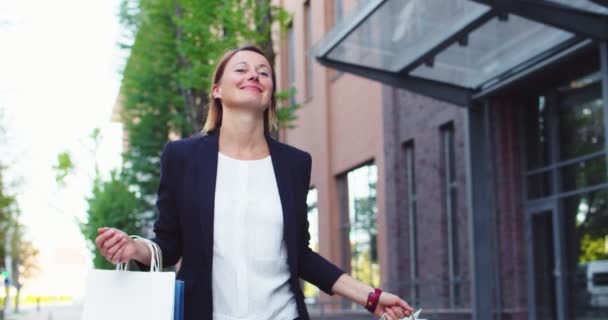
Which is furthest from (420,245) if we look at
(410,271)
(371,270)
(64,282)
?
(64,282)

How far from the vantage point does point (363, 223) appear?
24.8 metres

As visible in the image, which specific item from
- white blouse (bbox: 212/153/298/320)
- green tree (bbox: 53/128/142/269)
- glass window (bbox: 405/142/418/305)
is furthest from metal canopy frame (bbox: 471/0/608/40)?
green tree (bbox: 53/128/142/269)

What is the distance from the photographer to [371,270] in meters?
24.1

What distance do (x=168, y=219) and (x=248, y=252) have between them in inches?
10.8

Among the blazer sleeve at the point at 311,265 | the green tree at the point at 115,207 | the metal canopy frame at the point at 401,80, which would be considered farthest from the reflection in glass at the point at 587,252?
the green tree at the point at 115,207

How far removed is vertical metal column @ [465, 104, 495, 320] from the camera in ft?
47.8

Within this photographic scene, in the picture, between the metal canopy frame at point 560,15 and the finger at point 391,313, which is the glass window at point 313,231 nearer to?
the metal canopy frame at point 560,15

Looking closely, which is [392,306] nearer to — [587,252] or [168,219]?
[168,219]

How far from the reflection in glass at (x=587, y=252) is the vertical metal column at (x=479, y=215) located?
114cm

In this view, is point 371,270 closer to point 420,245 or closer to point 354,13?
point 420,245

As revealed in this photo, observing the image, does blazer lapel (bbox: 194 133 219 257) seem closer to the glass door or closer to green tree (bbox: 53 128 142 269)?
the glass door

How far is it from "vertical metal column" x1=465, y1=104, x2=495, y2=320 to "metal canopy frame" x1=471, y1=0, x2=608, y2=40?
3.55m

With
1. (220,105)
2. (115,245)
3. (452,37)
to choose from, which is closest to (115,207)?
(452,37)

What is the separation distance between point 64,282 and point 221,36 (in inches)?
3877
